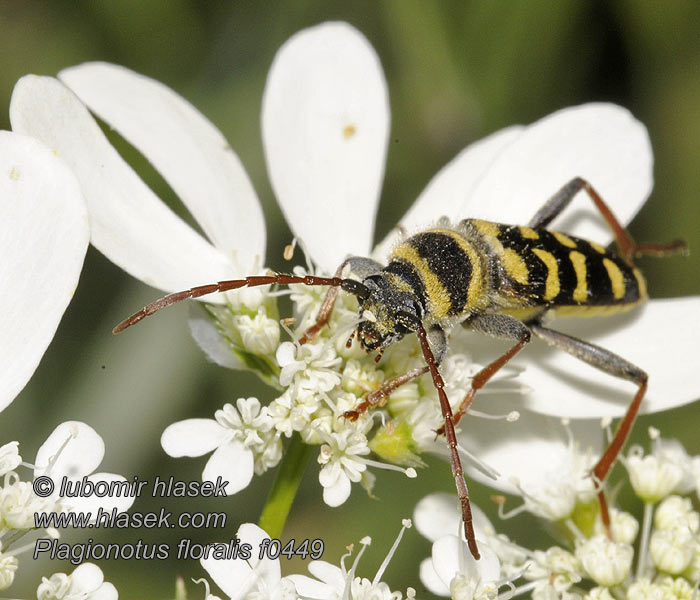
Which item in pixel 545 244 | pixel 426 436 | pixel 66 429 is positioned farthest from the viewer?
pixel 545 244

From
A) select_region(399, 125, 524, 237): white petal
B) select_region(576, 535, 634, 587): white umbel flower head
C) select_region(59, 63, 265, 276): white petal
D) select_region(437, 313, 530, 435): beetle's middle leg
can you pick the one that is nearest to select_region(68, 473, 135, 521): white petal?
select_region(59, 63, 265, 276): white petal

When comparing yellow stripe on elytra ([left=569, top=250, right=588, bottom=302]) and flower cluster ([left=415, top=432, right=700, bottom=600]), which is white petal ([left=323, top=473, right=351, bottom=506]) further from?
yellow stripe on elytra ([left=569, top=250, right=588, bottom=302])

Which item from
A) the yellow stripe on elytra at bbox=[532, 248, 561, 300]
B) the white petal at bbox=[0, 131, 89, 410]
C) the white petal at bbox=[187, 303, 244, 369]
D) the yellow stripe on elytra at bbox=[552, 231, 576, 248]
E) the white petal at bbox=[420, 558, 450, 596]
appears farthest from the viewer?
the yellow stripe on elytra at bbox=[552, 231, 576, 248]

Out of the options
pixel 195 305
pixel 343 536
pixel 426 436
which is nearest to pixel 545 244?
pixel 426 436

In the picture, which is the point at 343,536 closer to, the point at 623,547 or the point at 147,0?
the point at 623,547

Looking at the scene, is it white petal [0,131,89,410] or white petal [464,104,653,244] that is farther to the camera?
white petal [464,104,653,244]

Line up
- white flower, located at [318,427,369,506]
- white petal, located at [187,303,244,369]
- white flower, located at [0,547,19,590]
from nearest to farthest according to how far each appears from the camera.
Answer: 1. white flower, located at [0,547,19,590]
2. white flower, located at [318,427,369,506]
3. white petal, located at [187,303,244,369]

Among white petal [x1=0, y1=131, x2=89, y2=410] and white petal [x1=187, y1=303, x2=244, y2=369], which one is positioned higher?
white petal [x1=0, y1=131, x2=89, y2=410]
